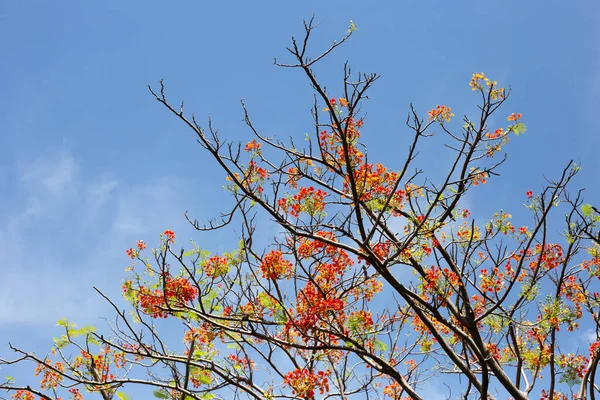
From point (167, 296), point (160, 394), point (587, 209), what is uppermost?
point (587, 209)

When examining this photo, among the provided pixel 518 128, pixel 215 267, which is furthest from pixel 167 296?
pixel 518 128

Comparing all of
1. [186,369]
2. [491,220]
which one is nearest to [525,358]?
[491,220]

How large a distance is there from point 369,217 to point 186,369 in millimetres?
A: 3451

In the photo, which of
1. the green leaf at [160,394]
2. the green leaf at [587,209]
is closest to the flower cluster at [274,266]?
the green leaf at [160,394]

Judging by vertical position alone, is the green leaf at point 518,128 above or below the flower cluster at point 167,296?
above

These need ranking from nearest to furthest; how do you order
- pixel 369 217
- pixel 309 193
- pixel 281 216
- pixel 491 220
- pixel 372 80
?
pixel 372 80
pixel 281 216
pixel 309 193
pixel 369 217
pixel 491 220

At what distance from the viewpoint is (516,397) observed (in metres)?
7.21

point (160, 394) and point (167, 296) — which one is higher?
point (167, 296)

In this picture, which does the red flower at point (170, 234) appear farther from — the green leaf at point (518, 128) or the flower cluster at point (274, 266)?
the green leaf at point (518, 128)

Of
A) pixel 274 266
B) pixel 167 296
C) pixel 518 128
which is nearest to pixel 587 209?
pixel 518 128

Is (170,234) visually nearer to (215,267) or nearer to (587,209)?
(215,267)

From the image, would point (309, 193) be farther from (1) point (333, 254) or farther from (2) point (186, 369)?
(2) point (186, 369)

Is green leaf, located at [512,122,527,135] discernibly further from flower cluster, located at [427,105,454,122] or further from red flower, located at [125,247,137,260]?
red flower, located at [125,247,137,260]

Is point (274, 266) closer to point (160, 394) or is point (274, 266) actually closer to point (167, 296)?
point (167, 296)
